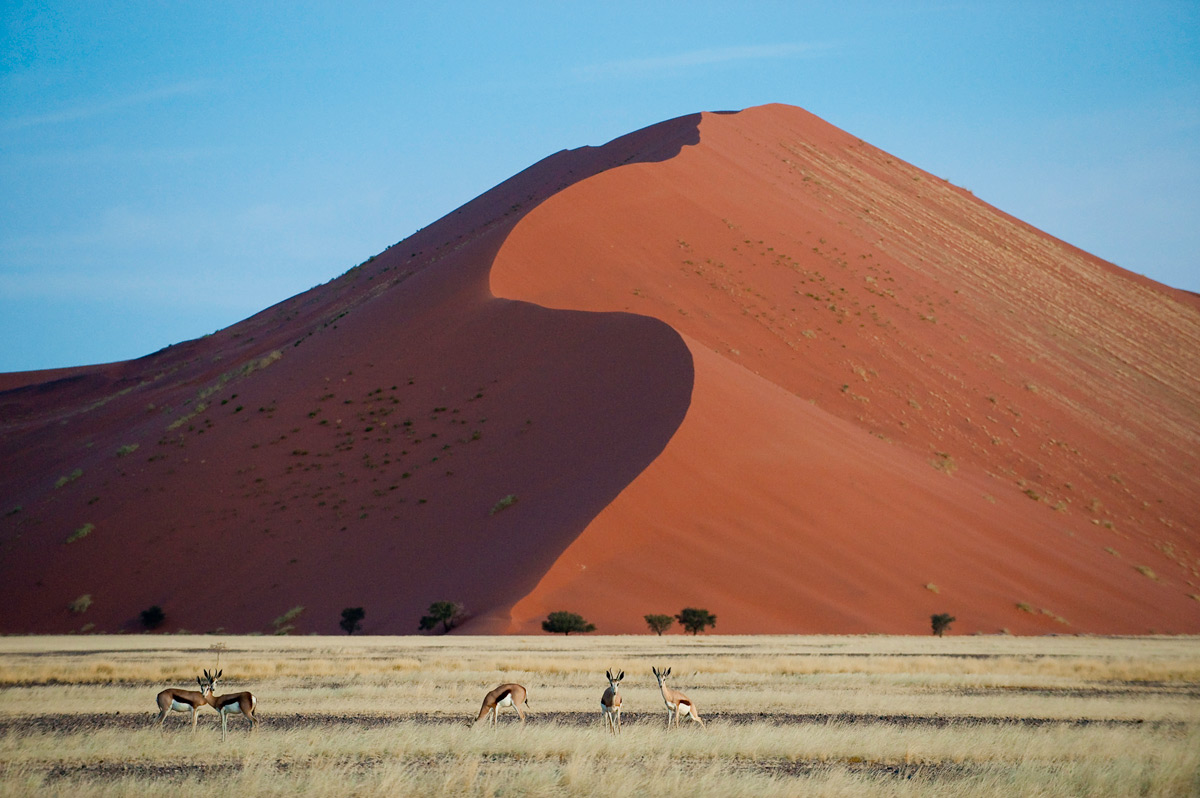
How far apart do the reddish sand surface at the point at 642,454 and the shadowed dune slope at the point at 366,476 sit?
101mm

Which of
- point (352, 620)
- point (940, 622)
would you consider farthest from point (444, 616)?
point (940, 622)

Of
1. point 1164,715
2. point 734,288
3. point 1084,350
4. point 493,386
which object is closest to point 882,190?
point 1084,350

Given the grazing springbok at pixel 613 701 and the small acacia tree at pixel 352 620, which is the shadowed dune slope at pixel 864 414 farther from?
the grazing springbok at pixel 613 701

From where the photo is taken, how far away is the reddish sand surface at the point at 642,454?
22828 mm

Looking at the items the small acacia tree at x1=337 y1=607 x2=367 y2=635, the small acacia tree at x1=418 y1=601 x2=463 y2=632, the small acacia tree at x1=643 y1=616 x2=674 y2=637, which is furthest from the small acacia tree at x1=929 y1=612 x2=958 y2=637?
the small acacia tree at x1=337 y1=607 x2=367 y2=635

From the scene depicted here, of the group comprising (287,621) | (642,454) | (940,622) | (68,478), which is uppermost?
(642,454)

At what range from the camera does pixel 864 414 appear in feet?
105

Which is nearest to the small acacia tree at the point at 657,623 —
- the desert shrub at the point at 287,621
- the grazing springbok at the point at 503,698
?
the desert shrub at the point at 287,621

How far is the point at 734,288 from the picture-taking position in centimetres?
3675

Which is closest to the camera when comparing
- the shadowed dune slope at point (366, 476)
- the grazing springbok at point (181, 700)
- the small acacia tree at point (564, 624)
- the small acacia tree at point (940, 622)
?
the grazing springbok at point (181, 700)

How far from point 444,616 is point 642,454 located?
652 cm

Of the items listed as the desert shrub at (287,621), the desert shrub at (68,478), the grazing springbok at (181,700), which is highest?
the desert shrub at (68,478)

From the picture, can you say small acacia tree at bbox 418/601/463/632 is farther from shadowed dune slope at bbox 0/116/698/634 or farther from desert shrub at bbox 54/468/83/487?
desert shrub at bbox 54/468/83/487

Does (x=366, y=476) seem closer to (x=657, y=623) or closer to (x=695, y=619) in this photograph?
(x=657, y=623)
